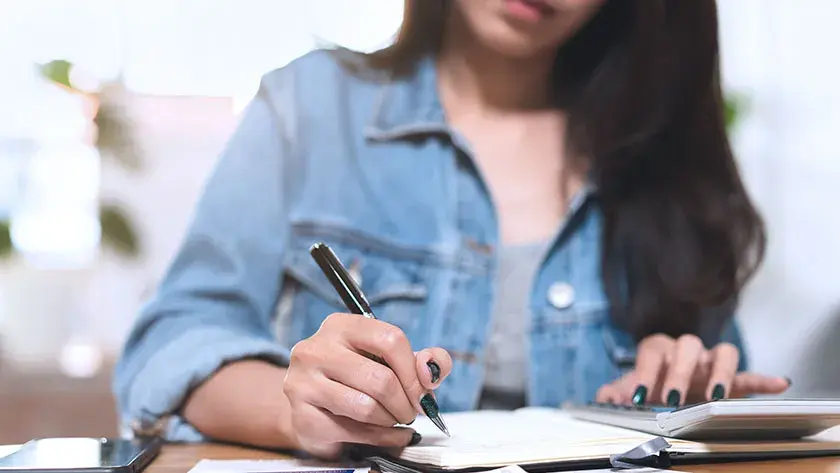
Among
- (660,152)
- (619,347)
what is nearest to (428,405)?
(619,347)

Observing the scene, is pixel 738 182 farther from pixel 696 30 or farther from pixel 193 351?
pixel 193 351

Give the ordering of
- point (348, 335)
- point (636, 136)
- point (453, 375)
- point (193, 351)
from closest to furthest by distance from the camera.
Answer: point (348, 335), point (193, 351), point (453, 375), point (636, 136)

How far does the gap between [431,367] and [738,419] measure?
0.57ft

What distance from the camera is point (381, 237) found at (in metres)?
0.91

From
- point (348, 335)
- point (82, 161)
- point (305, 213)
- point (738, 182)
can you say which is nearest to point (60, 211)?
point (82, 161)

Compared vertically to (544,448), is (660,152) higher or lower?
higher

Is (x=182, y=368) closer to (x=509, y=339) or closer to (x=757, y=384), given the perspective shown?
(x=509, y=339)

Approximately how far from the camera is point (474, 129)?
3.32 ft

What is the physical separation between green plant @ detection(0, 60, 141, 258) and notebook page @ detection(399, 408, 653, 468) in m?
1.72

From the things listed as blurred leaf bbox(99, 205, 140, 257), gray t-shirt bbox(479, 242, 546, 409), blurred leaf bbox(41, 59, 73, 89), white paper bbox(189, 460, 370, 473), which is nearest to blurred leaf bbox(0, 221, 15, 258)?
blurred leaf bbox(99, 205, 140, 257)

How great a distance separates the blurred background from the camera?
6.95ft

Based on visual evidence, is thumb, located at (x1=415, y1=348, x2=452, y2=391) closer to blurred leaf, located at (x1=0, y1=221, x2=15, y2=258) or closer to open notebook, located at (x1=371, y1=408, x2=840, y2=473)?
open notebook, located at (x1=371, y1=408, x2=840, y2=473)

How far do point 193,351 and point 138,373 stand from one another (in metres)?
0.07

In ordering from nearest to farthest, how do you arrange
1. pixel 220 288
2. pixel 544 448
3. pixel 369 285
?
1. pixel 544 448
2. pixel 220 288
3. pixel 369 285
